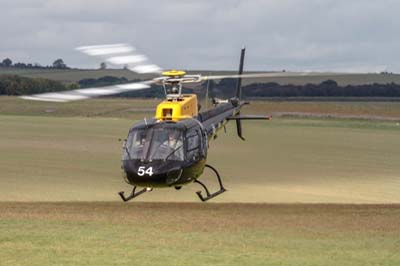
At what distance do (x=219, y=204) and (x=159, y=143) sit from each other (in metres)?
4.90

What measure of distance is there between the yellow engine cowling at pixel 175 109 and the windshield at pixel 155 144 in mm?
917

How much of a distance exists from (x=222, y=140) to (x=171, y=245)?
84.6 feet

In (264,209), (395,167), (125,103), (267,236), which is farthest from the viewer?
(125,103)

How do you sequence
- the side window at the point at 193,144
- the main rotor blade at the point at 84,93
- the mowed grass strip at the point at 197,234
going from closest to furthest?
the mowed grass strip at the point at 197,234 → the main rotor blade at the point at 84,93 → the side window at the point at 193,144

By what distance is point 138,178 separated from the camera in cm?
1962

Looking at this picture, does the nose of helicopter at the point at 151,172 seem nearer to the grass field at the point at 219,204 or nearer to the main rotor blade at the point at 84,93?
the grass field at the point at 219,204

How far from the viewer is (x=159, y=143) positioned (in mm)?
20031

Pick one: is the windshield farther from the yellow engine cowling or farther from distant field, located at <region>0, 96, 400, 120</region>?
distant field, located at <region>0, 96, 400, 120</region>

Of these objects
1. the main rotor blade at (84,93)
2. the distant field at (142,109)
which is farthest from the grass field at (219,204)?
the distant field at (142,109)

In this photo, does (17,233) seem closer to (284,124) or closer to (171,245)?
(171,245)

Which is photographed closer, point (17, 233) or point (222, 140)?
point (17, 233)

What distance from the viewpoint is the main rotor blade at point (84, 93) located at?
720 inches

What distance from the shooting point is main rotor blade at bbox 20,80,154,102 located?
60.0ft

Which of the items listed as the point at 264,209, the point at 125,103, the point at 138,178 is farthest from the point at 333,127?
the point at 138,178
